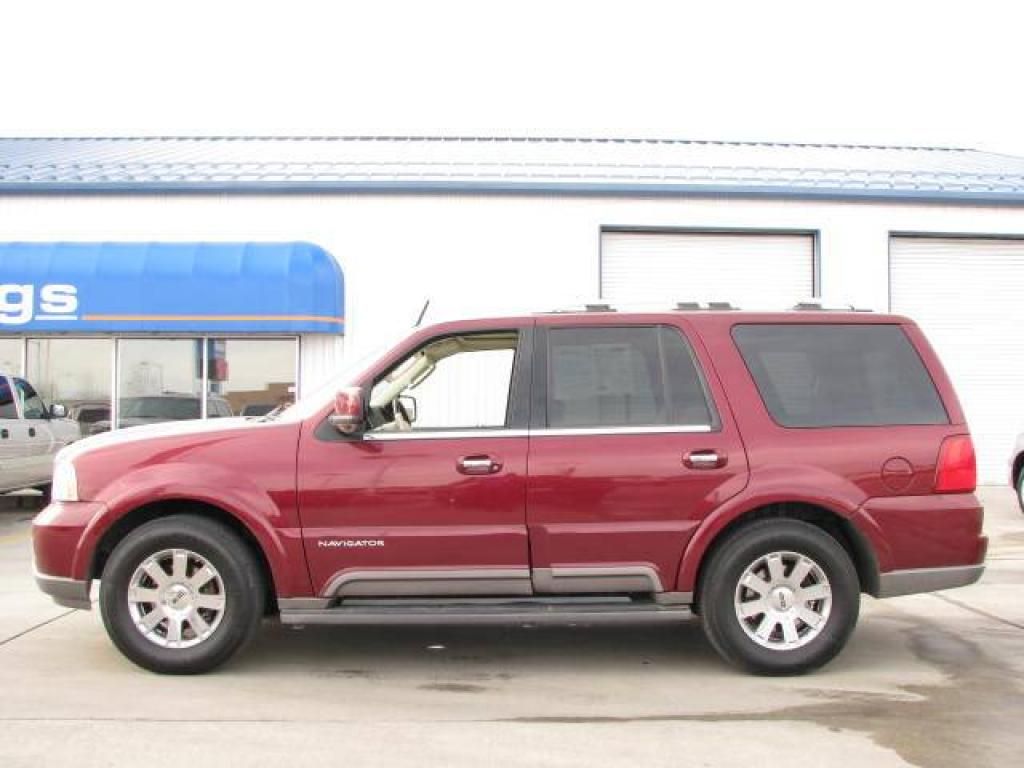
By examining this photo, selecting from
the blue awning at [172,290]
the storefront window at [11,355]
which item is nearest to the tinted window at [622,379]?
the blue awning at [172,290]

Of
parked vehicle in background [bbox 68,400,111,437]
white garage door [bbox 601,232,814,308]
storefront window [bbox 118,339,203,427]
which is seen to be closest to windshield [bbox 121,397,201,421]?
storefront window [bbox 118,339,203,427]

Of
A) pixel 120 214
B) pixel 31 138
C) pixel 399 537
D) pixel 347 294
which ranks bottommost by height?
pixel 399 537

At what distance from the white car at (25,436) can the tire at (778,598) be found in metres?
9.09

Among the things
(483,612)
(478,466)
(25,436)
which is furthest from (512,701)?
(25,436)

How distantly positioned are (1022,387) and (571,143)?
10.2 metres

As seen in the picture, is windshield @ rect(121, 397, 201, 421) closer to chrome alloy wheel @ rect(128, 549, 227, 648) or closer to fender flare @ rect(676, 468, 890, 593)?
chrome alloy wheel @ rect(128, 549, 227, 648)

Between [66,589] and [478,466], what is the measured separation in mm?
2288

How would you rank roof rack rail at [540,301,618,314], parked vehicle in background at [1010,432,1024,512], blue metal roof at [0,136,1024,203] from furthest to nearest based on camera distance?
blue metal roof at [0,136,1024,203] → parked vehicle in background at [1010,432,1024,512] → roof rack rail at [540,301,618,314]

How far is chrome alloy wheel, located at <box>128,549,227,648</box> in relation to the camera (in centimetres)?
515

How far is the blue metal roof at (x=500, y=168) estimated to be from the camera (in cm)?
1577

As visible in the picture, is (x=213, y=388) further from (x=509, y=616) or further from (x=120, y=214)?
(x=509, y=616)

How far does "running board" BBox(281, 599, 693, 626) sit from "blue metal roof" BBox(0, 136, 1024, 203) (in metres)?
11.4

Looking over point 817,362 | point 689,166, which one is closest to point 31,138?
point 689,166

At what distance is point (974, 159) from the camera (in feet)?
71.5
